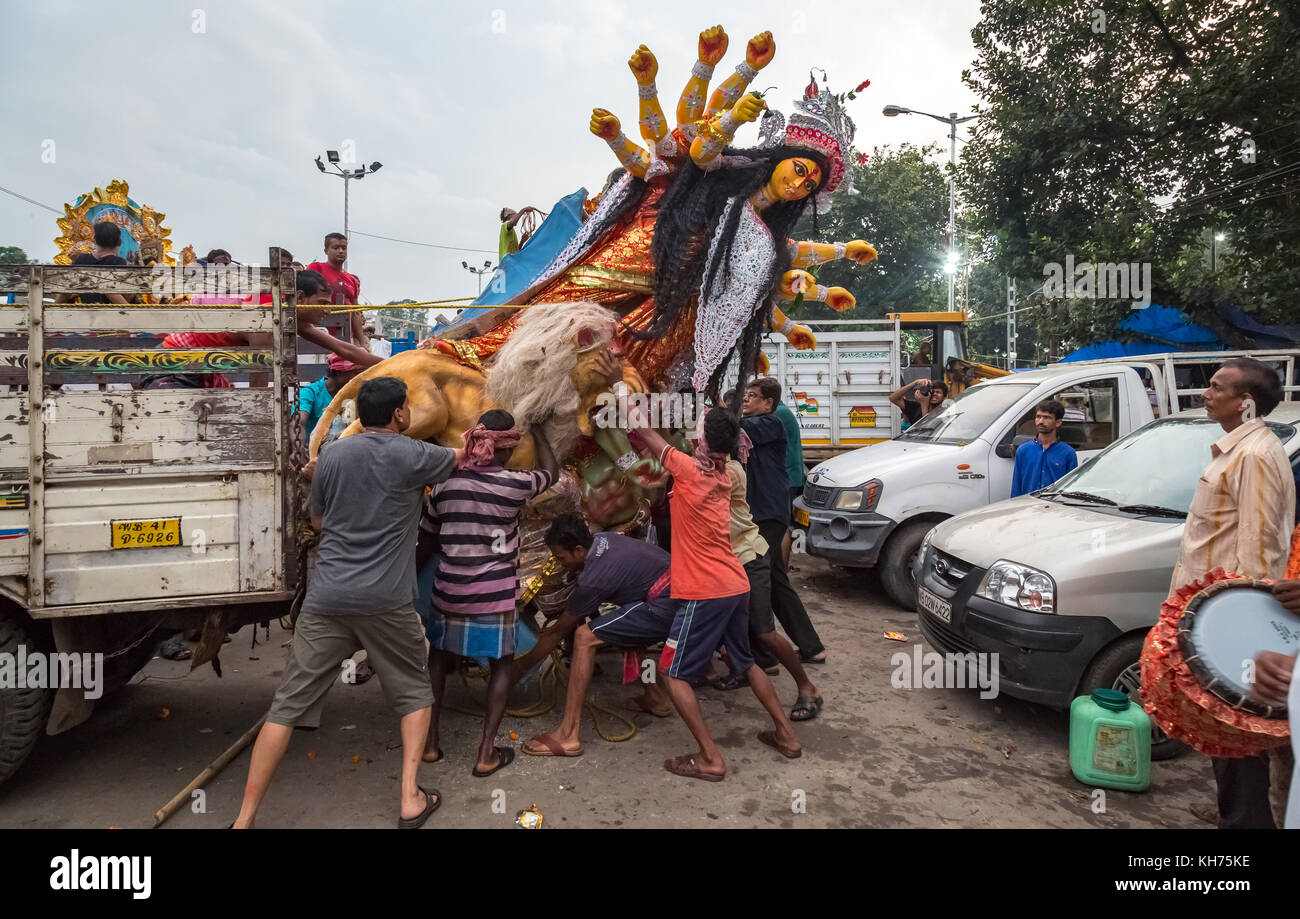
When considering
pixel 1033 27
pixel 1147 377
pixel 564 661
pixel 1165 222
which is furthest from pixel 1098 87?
pixel 564 661

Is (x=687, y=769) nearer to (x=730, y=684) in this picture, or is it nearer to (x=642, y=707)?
(x=642, y=707)

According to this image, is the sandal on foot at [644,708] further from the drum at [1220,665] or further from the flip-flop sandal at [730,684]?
the drum at [1220,665]

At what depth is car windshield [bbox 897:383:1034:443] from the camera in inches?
265

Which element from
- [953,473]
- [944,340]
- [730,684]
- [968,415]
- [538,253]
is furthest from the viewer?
[944,340]

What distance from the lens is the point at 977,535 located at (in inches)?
181

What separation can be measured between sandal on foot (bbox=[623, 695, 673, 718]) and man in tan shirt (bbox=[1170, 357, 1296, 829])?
259 cm

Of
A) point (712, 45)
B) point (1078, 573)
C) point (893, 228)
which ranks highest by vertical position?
point (893, 228)

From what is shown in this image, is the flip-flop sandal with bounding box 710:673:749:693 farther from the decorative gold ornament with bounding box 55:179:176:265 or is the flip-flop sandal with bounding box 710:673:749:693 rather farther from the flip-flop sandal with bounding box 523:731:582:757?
the decorative gold ornament with bounding box 55:179:176:265

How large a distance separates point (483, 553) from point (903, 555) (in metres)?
4.16

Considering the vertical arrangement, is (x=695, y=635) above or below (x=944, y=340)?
below

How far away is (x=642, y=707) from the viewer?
450 centimetres

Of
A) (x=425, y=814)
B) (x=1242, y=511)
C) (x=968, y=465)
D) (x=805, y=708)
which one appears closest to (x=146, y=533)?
(x=425, y=814)

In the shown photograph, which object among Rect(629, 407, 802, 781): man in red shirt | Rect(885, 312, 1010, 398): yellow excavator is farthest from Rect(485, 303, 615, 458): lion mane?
Rect(885, 312, 1010, 398): yellow excavator
